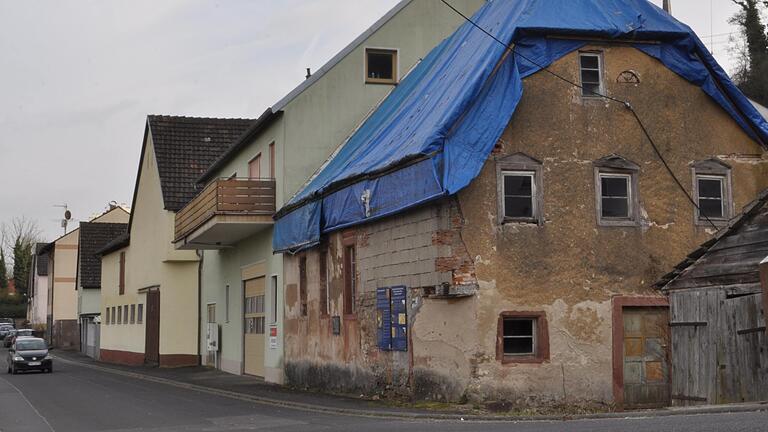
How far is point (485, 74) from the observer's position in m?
18.5

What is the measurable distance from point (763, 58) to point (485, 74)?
142ft

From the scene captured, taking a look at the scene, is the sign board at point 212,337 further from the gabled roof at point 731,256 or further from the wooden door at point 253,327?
the gabled roof at point 731,256

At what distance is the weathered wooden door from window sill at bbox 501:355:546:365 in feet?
6.22

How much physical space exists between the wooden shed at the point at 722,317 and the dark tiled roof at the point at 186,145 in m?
25.2

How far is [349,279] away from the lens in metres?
22.8

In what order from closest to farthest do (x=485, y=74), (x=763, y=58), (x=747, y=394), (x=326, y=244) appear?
1. (x=747, y=394)
2. (x=485, y=74)
3. (x=326, y=244)
4. (x=763, y=58)

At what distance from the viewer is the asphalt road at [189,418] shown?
13141 millimetres

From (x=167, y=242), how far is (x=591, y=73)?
78.5 ft

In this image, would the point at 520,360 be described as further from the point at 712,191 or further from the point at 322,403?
the point at 712,191

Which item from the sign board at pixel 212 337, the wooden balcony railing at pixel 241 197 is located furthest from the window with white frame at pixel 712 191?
the sign board at pixel 212 337

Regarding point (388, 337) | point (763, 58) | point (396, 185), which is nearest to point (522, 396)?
point (388, 337)

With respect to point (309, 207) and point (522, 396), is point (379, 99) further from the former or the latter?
point (522, 396)

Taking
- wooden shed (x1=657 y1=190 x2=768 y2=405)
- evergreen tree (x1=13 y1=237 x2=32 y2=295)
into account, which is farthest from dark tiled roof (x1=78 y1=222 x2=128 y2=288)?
wooden shed (x1=657 y1=190 x2=768 y2=405)

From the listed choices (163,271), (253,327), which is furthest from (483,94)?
(163,271)
